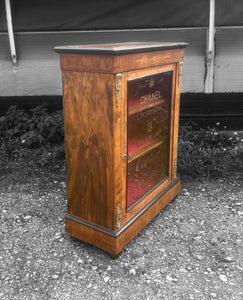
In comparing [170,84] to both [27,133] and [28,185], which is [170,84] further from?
[27,133]

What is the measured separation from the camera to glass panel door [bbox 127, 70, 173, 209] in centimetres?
262

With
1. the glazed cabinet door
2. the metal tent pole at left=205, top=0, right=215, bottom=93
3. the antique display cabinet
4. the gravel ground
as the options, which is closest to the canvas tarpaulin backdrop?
the metal tent pole at left=205, top=0, right=215, bottom=93

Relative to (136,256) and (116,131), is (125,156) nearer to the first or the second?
(116,131)

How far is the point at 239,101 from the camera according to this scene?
5238 mm

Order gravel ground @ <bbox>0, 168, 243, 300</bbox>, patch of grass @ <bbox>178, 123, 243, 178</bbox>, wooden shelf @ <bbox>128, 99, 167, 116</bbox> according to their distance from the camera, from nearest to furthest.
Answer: gravel ground @ <bbox>0, 168, 243, 300</bbox> < wooden shelf @ <bbox>128, 99, 167, 116</bbox> < patch of grass @ <bbox>178, 123, 243, 178</bbox>

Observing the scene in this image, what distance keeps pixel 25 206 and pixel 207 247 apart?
76.7 inches

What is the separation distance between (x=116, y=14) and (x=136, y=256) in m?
3.66

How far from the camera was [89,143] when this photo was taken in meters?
2.37

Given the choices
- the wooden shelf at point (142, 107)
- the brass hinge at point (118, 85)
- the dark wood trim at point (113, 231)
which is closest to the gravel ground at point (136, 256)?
the dark wood trim at point (113, 231)

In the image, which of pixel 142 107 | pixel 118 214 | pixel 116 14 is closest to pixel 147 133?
pixel 142 107

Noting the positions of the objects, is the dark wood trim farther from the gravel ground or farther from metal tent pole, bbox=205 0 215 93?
metal tent pole, bbox=205 0 215 93

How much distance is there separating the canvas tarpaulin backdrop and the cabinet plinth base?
3079 mm

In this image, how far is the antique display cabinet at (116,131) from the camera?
7.12 ft

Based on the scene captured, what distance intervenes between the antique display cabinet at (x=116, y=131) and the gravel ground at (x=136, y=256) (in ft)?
0.52
